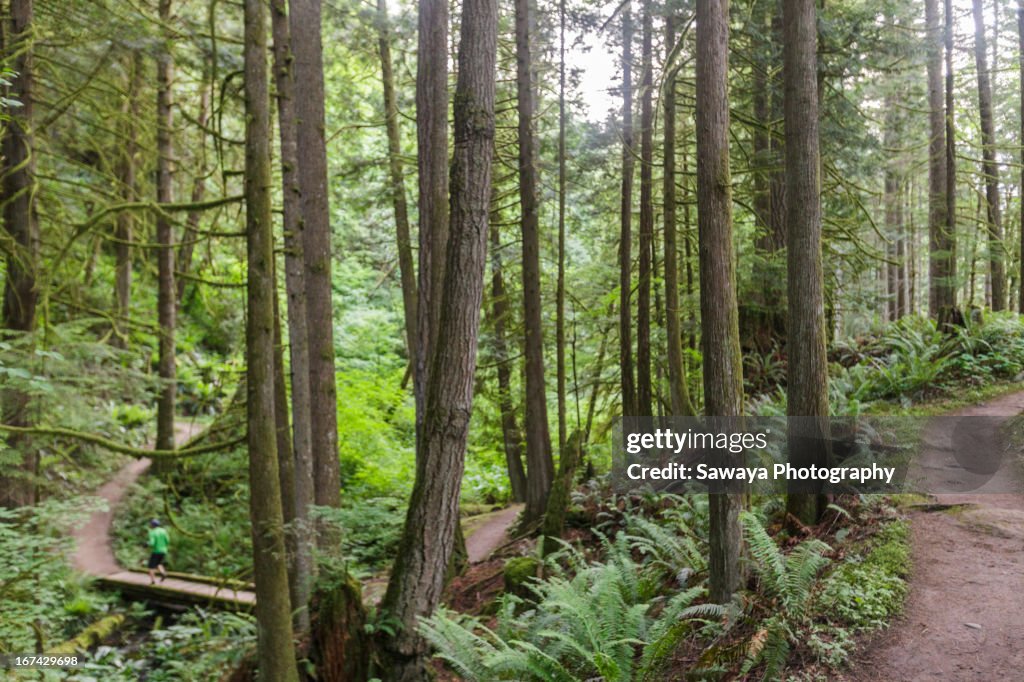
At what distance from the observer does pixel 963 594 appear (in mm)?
5785

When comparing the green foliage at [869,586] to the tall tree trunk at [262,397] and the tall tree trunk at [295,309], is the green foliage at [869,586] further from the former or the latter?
the tall tree trunk at [295,309]

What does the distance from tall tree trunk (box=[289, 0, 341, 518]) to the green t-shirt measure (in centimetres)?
612

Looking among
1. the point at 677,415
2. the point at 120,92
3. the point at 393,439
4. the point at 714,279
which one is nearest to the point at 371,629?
the point at 714,279

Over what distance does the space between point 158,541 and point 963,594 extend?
13944mm

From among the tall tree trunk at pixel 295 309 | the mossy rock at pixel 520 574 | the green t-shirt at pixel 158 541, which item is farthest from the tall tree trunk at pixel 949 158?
the green t-shirt at pixel 158 541

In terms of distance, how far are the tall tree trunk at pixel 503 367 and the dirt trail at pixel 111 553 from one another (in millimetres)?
6635

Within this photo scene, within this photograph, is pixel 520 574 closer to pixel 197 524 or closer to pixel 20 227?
pixel 20 227

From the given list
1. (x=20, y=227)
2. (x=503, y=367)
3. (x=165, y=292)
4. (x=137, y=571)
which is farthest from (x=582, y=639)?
(x=165, y=292)

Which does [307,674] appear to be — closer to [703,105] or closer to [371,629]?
[371,629]

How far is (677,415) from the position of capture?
37.9 ft

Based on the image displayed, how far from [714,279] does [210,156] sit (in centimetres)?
1827

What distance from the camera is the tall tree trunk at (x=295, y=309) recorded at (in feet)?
28.3

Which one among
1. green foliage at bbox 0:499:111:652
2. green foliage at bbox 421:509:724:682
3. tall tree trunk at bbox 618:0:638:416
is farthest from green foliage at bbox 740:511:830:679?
green foliage at bbox 0:499:111:652

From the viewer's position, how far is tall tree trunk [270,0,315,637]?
28.3 feet
